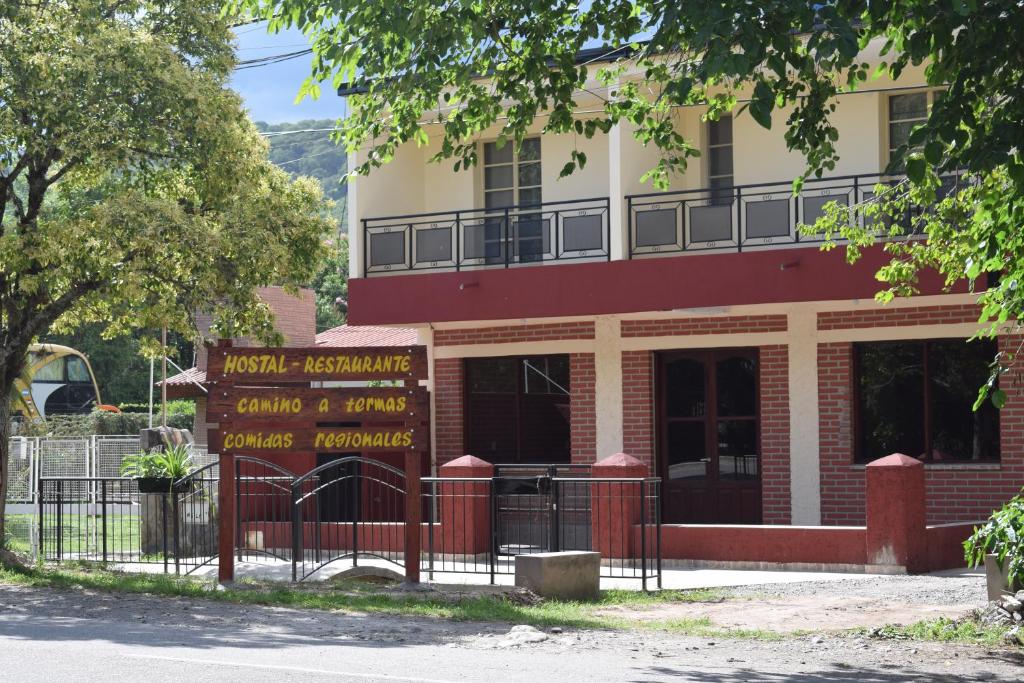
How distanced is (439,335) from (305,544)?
493cm

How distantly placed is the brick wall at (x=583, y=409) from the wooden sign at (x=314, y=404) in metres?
7.00

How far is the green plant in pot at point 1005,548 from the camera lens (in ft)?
37.7

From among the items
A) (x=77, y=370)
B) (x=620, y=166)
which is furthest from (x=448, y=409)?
(x=77, y=370)

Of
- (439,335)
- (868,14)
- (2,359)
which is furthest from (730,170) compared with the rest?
(868,14)

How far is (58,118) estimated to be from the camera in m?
16.1

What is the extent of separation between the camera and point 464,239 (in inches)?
893

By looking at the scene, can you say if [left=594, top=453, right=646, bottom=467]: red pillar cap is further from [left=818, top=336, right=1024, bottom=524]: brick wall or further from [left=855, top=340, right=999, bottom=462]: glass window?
[left=855, top=340, right=999, bottom=462]: glass window

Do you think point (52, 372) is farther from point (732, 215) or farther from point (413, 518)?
point (413, 518)

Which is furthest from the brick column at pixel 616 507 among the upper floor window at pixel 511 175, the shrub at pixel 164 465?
the upper floor window at pixel 511 175

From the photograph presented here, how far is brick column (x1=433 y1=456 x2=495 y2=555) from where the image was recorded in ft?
59.3

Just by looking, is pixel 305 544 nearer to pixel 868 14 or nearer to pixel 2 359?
pixel 2 359

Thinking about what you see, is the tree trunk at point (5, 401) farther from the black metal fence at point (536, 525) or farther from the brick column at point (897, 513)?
the brick column at point (897, 513)

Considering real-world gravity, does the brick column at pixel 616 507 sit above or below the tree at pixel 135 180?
A: below

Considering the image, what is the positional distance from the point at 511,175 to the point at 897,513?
9601mm
